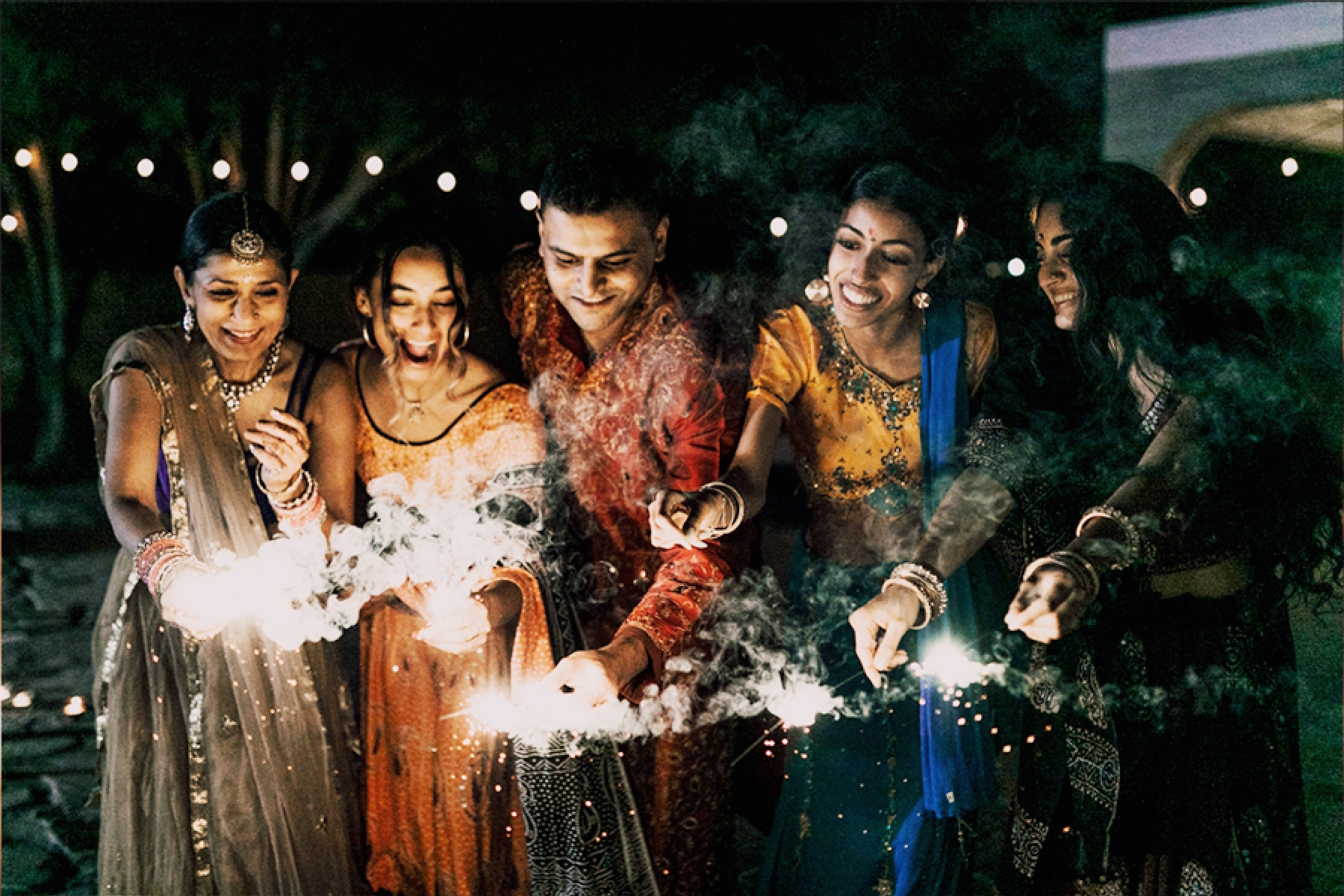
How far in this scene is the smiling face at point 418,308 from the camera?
213 cm

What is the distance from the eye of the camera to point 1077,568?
204cm

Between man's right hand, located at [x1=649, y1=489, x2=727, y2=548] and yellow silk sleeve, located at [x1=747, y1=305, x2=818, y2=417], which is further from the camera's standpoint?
yellow silk sleeve, located at [x1=747, y1=305, x2=818, y2=417]

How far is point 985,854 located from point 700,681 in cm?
62

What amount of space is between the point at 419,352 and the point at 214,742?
82 centimetres

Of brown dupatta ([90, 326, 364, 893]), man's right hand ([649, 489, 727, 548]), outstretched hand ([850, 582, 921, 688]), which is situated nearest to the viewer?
man's right hand ([649, 489, 727, 548])

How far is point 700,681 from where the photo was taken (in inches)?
86.0

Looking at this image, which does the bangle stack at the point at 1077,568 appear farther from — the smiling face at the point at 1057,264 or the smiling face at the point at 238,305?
the smiling face at the point at 238,305

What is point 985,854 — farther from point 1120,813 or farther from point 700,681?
point 700,681

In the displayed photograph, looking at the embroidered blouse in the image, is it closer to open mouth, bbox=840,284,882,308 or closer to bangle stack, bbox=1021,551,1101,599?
open mouth, bbox=840,284,882,308

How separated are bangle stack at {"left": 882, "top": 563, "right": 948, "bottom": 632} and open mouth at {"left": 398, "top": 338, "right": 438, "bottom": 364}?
920mm

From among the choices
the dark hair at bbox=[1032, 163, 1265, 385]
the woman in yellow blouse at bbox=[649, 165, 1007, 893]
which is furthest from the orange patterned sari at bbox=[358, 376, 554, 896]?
the dark hair at bbox=[1032, 163, 1265, 385]

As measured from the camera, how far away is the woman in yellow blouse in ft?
6.86

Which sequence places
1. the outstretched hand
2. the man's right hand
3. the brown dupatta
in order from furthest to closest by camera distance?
the brown dupatta
the outstretched hand
the man's right hand

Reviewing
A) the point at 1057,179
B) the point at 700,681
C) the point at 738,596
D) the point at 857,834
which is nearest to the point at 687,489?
the point at 738,596
